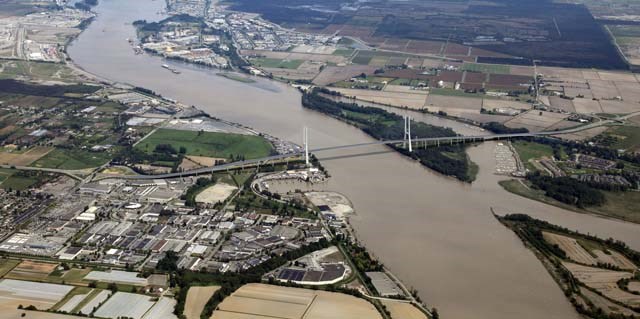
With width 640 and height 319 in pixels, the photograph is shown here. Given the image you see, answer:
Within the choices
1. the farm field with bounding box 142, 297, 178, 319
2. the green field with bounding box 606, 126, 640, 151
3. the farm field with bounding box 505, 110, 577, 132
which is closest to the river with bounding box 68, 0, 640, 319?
the farm field with bounding box 505, 110, 577, 132

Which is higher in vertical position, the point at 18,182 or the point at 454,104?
the point at 454,104

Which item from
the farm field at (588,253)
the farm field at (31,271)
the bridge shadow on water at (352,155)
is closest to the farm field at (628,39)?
the bridge shadow on water at (352,155)

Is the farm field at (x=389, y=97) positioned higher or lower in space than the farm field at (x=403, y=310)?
higher

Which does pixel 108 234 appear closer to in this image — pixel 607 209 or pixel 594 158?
pixel 607 209

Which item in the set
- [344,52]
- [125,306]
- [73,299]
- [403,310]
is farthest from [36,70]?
[403,310]

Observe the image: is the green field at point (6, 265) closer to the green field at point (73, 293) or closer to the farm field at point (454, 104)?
the green field at point (73, 293)

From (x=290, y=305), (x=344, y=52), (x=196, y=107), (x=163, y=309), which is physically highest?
(x=344, y=52)

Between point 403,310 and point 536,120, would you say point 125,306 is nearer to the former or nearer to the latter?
point 403,310
